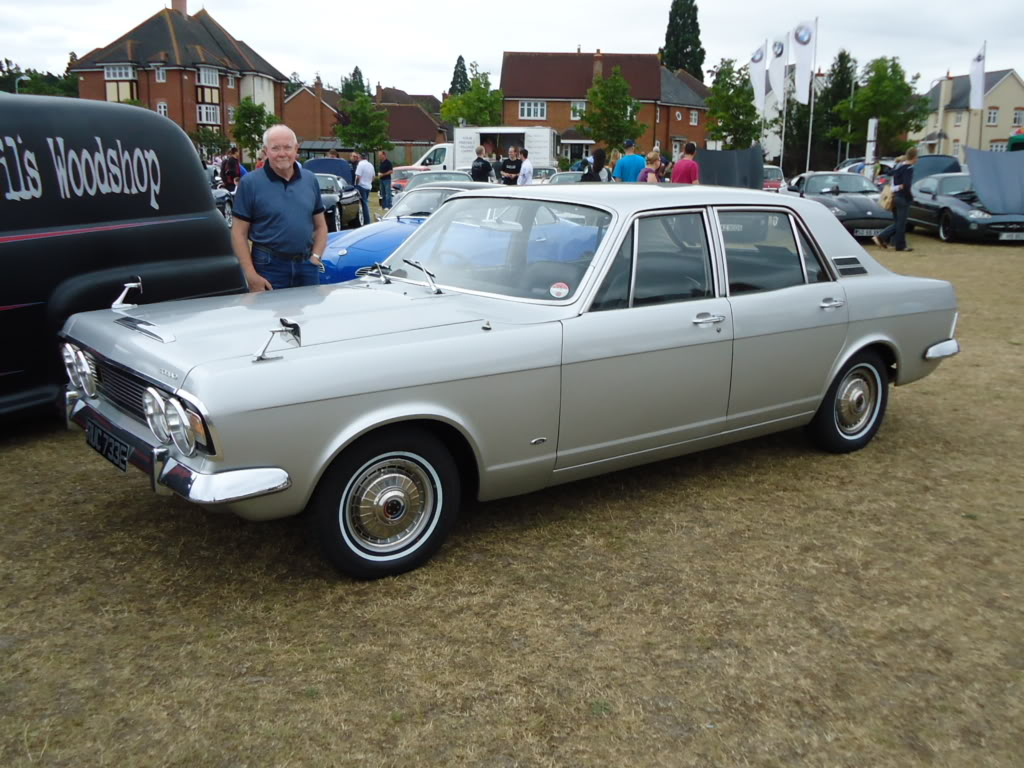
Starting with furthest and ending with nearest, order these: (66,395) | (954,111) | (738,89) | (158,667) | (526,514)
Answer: (954,111) → (738,89) → (526,514) → (66,395) → (158,667)

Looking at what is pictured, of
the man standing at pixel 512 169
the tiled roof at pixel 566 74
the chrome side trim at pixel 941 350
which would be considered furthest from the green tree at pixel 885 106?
the chrome side trim at pixel 941 350

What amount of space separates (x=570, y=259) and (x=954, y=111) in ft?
332

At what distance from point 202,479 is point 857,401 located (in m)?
3.97

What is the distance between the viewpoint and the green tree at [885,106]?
58694mm

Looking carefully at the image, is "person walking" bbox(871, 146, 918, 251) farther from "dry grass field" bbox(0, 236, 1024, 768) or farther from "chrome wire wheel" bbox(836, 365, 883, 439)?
"dry grass field" bbox(0, 236, 1024, 768)

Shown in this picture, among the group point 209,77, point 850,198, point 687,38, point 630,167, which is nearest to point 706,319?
point 630,167

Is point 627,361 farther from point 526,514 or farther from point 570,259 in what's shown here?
→ point 526,514

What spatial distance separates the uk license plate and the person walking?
50.1ft

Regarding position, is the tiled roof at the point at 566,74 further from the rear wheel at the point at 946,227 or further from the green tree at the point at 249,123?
the rear wheel at the point at 946,227

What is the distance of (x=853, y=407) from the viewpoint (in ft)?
18.5

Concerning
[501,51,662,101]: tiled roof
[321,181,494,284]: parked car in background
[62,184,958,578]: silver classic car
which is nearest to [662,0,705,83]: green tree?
[501,51,662,101]: tiled roof

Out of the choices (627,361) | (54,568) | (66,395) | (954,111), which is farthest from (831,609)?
(954,111)

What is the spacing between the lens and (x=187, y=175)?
6.12 metres

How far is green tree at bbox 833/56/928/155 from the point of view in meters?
58.7
